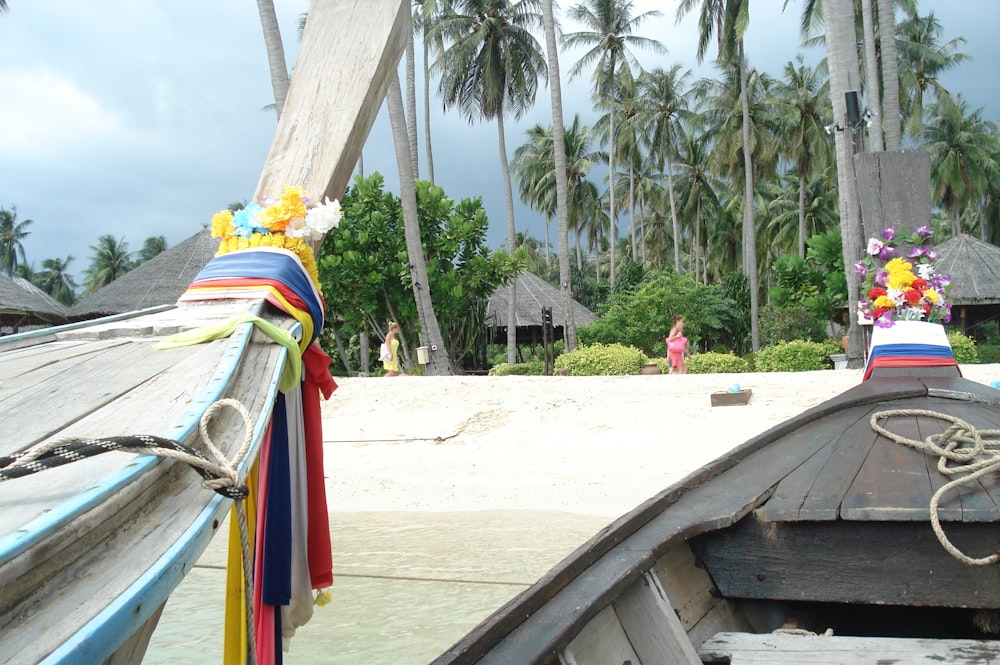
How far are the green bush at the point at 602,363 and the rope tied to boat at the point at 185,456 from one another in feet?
40.3

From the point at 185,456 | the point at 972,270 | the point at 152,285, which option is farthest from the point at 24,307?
the point at 972,270

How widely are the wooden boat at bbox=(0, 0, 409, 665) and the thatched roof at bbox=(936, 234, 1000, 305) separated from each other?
20804 mm

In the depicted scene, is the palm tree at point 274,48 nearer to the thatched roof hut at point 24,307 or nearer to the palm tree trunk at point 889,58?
the palm tree trunk at point 889,58

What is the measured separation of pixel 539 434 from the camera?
9.57 meters

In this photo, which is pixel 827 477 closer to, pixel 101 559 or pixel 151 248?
pixel 101 559

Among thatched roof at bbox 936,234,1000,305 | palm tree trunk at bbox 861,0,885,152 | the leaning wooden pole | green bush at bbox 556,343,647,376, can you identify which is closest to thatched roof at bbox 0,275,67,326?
green bush at bbox 556,343,647,376

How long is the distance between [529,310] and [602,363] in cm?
1266

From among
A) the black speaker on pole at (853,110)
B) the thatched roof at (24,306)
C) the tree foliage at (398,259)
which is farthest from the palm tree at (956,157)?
the thatched roof at (24,306)

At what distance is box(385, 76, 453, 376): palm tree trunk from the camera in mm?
15180

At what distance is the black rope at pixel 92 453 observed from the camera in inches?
37.4

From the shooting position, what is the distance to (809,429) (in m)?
3.26

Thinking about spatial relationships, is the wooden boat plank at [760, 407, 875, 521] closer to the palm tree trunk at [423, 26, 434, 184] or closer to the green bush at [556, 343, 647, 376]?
the green bush at [556, 343, 647, 376]

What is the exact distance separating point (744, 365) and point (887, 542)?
1133 centimetres

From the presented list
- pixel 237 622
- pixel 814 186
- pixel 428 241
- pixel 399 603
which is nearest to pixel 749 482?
pixel 237 622
